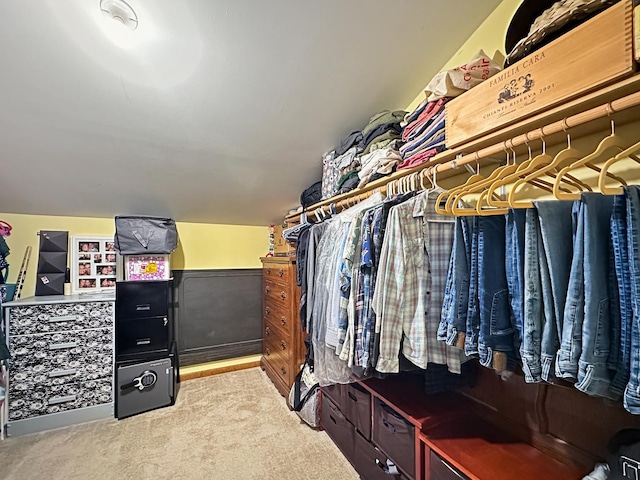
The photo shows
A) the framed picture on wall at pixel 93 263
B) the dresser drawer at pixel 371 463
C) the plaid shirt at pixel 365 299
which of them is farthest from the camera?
the framed picture on wall at pixel 93 263

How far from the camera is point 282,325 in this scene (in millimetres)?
2590

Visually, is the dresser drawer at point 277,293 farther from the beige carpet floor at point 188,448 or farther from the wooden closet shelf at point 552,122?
the wooden closet shelf at point 552,122

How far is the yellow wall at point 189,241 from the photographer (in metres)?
2.52

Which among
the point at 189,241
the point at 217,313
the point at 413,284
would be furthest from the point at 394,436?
the point at 189,241

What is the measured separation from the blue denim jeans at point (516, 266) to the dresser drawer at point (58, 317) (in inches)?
110

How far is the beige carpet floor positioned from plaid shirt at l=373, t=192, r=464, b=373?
113cm

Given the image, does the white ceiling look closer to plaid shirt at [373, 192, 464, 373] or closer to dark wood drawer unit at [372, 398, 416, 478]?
plaid shirt at [373, 192, 464, 373]

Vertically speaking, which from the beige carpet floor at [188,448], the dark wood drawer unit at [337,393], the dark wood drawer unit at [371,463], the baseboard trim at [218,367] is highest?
the dark wood drawer unit at [337,393]

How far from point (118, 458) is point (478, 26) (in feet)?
10.8

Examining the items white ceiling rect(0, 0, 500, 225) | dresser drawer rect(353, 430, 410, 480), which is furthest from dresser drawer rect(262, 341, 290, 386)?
white ceiling rect(0, 0, 500, 225)

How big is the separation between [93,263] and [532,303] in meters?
3.38

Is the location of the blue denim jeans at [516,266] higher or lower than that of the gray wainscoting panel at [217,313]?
→ higher

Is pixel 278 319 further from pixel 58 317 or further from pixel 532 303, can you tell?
pixel 532 303

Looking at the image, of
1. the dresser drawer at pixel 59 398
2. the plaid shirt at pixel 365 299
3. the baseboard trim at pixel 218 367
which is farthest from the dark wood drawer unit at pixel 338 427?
the dresser drawer at pixel 59 398
